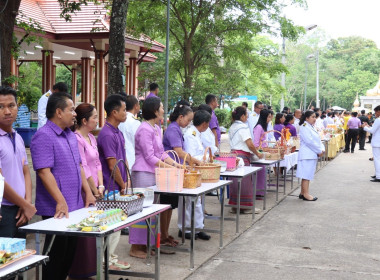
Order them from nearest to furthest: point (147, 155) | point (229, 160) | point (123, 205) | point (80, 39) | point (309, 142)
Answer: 1. point (123, 205)
2. point (147, 155)
3. point (229, 160)
4. point (309, 142)
5. point (80, 39)

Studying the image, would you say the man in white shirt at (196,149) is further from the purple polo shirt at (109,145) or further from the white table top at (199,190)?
the purple polo shirt at (109,145)

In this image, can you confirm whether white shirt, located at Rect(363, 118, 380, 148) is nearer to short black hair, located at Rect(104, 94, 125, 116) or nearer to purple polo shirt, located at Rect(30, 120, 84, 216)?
short black hair, located at Rect(104, 94, 125, 116)

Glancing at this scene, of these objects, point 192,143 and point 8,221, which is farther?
point 192,143

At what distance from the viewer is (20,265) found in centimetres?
308

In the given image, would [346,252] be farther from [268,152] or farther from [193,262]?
[268,152]

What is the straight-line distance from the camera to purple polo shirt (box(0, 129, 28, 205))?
4.04 m

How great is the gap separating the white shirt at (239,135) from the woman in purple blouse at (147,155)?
3.08 m

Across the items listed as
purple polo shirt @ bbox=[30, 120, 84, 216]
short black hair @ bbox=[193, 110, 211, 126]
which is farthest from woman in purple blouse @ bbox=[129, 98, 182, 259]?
purple polo shirt @ bbox=[30, 120, 84, 216]

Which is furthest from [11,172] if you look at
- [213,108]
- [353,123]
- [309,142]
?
[353,123]

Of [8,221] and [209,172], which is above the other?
[209,172]

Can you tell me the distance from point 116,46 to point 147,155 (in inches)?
164

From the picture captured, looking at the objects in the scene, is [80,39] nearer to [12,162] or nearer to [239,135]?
[239,135]

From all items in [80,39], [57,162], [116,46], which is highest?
[80,39]

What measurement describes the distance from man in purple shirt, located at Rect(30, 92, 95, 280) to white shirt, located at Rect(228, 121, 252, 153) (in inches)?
192
